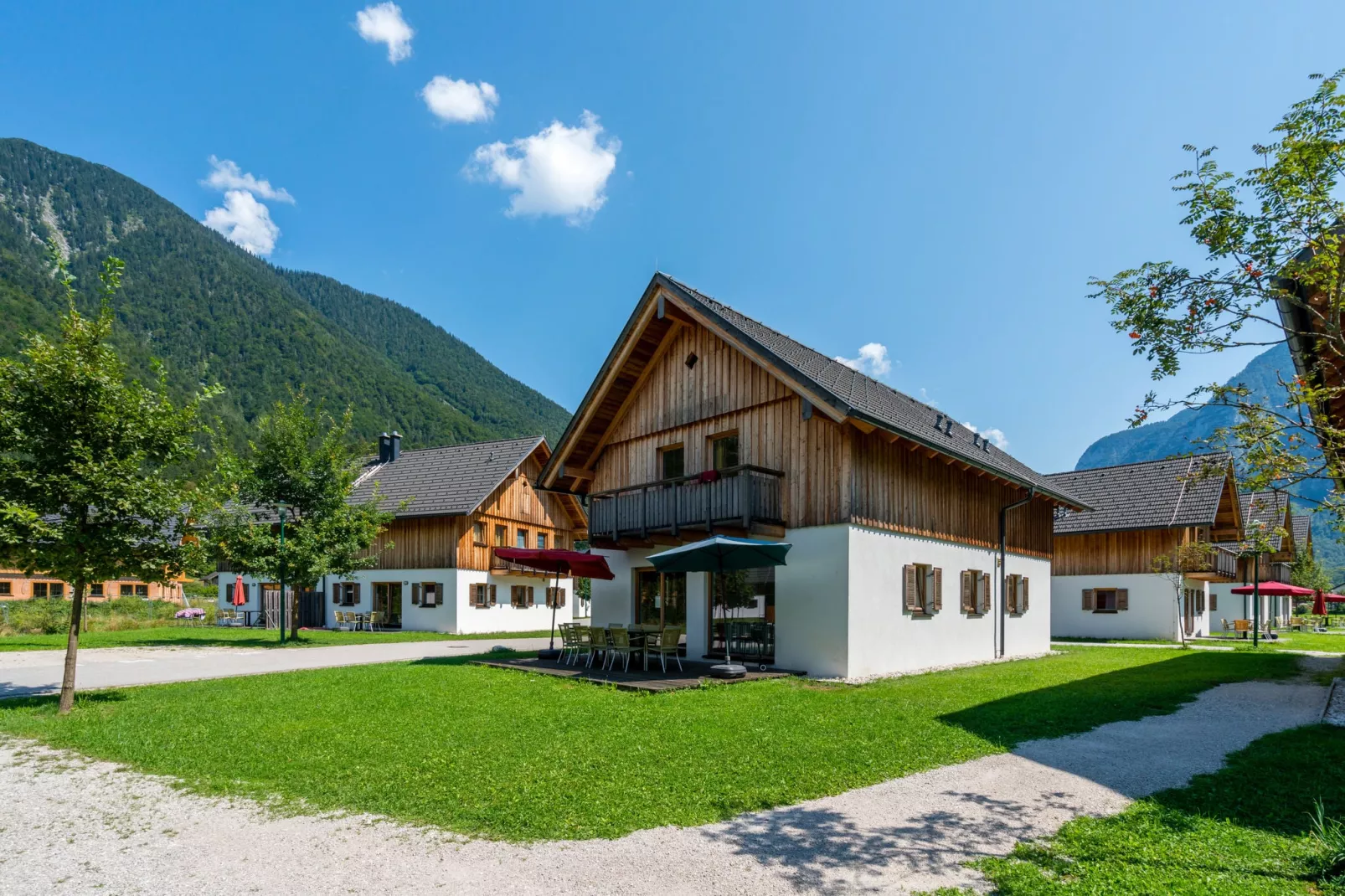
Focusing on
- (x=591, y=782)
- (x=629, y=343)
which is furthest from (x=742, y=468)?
(x=591, y=782)

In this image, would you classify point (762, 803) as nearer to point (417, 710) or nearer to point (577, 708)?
point (577, 708)

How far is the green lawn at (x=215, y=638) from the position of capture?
→ 82.5 feet

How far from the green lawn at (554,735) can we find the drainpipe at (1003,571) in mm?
4959

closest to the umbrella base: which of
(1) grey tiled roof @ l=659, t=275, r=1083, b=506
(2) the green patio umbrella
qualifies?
(2) the green patio umbrella

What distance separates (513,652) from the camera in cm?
2086

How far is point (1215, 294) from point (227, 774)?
1014 centimetres

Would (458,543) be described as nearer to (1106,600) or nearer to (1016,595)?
(1016,595)

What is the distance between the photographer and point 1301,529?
54.9 m

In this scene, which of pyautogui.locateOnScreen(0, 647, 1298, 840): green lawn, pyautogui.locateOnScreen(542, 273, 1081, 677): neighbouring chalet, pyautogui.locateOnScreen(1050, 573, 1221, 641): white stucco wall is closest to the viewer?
pyautogui.locateOnScreen(0, 647, 1298, 840): green lawn

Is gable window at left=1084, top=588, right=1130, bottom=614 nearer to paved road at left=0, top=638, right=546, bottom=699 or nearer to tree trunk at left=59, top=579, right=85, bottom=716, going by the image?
paved road at left=0, top=638, right=546, bottom=699

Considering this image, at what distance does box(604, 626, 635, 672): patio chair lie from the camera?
637 inches

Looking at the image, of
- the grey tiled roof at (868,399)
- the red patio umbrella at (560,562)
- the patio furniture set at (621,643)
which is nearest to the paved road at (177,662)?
the red patio umbrella at (560,562)

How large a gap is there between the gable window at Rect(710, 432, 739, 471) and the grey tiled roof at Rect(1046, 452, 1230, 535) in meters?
16.4

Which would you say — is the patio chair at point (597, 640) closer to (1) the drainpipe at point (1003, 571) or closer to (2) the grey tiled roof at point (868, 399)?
(2) the grey tiled roof at point (868, 399)
